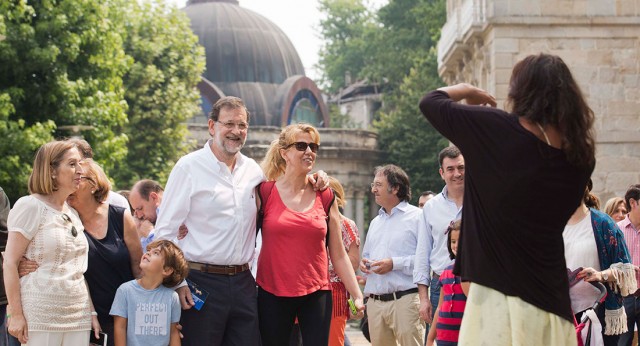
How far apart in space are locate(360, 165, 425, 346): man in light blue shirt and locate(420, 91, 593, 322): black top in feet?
17.5

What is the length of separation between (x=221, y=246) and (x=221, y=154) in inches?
25.1

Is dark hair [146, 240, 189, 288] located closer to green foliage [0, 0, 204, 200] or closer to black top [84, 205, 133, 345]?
black top [84, 205, 133, 345]

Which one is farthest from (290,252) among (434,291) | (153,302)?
(434,291)

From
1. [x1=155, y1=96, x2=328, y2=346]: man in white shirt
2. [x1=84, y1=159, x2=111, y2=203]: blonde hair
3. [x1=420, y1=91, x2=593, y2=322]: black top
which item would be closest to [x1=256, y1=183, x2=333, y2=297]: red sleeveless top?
[x1=155, y1=96, x2=328, y2=346]: man in white shirt

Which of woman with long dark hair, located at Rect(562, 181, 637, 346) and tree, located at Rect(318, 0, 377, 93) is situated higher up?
tree, located at Rect(318, 0, 377, 93)

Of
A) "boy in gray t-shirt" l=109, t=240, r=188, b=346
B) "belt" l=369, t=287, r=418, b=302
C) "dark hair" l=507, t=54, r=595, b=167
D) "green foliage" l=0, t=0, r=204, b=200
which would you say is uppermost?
"green foliage" l=0, t=0, r=204, b=200

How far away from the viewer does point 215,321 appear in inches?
311

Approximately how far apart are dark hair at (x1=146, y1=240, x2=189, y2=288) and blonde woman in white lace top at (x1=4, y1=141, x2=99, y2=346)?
509 mm

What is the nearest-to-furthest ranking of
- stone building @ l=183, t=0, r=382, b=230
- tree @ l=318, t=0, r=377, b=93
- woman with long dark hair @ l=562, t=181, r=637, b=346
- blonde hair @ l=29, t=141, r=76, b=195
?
blonde hair @ l=29, t=141, r=76, b=195 < woman with long dark hair @ l=562, t=181, r=637, b=346 < stone building @ l=183, t=0, r=382, b=230 < tree @ l=318, t=0, r=377, b=93

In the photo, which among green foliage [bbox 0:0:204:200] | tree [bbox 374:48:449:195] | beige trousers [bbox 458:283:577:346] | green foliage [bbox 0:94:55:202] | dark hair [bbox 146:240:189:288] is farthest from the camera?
tree [bbox 374:48:449:195]

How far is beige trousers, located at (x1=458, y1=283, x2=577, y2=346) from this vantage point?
17.8 feet

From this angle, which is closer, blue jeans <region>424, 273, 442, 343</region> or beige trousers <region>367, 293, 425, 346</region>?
blue jeans <region>424, 273, 442, 343</region>

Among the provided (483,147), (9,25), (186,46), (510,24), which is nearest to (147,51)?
(186,46)

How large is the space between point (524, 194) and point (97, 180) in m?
3.69
